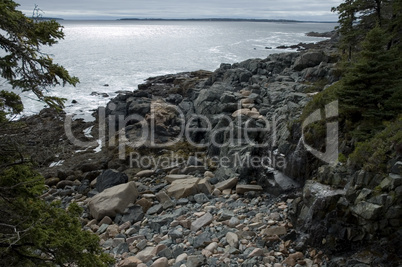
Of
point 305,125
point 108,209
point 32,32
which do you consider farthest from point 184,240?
point 32,32

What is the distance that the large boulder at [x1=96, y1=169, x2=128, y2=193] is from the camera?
16.0 meters

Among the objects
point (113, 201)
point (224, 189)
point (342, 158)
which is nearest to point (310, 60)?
point (224, 189)

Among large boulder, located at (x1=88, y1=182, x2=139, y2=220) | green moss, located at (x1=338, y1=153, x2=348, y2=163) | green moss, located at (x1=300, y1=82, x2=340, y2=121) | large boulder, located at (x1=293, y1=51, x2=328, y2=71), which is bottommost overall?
large boulder, located at (x1=88, y1=182, x2=139, y2=220)

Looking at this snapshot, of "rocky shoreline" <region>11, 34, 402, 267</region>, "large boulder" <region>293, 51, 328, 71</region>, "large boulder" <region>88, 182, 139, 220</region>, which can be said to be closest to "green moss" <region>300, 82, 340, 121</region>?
"rocky shoreline" <region>11, 34, 402, 267</region>

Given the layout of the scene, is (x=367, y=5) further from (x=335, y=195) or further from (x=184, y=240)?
(x=184, y=240)

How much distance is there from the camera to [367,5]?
20.7 m

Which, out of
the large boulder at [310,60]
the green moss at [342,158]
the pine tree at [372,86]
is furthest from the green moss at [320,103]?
the large boulder at [310,60]

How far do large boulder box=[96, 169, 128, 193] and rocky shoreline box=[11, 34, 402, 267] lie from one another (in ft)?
0.18

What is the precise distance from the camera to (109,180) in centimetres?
1617

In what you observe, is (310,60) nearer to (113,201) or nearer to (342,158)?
(342,158)

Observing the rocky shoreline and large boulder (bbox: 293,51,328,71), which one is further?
large boulder (bbox: 293,51,328,71)

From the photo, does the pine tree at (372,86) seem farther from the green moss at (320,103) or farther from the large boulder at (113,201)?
the large boulder at (113,201)

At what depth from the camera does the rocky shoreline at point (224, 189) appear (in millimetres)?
8031

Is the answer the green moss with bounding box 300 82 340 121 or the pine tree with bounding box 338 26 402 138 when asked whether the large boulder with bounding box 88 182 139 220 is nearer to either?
the green moss with bounding box 300 82 340 121
